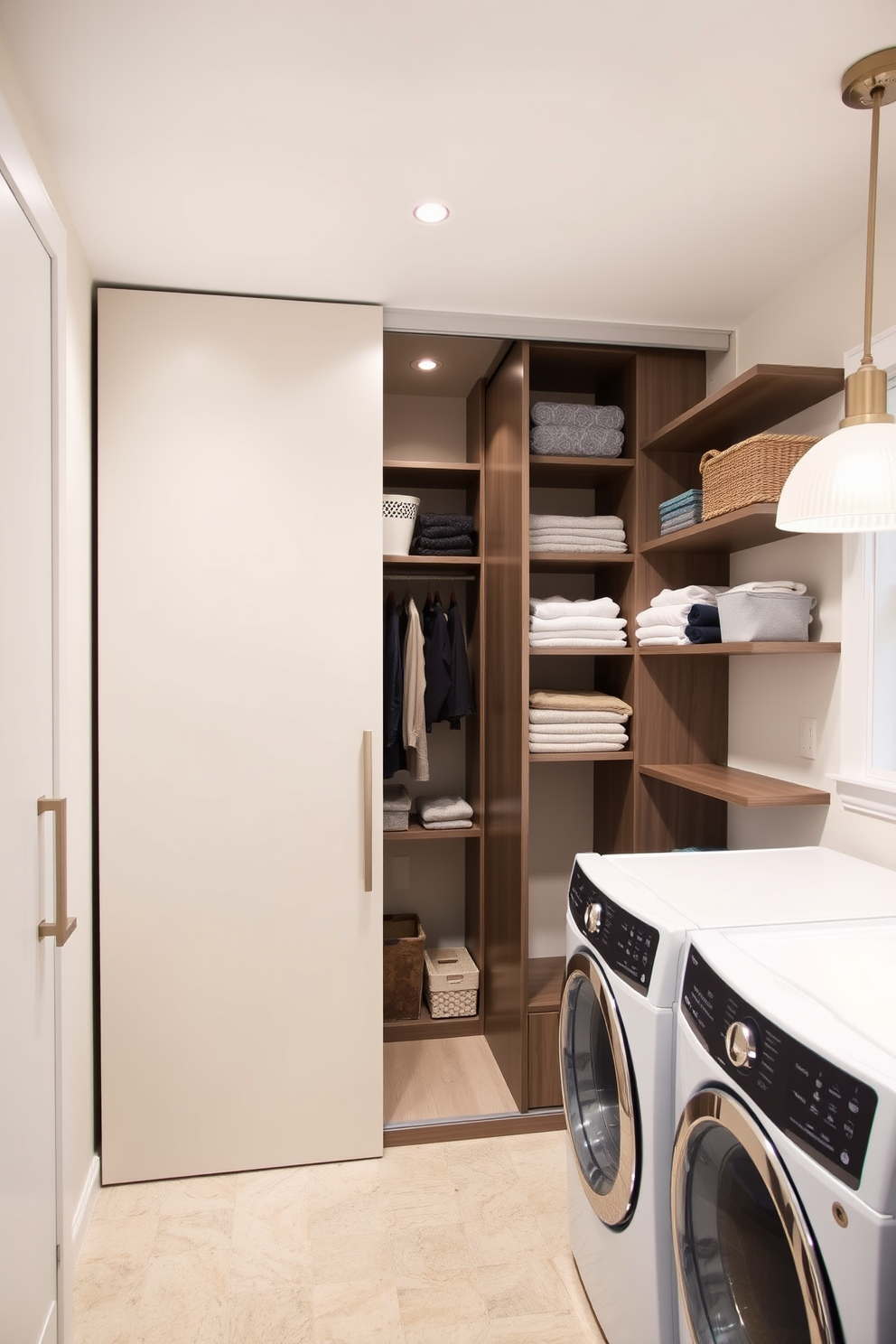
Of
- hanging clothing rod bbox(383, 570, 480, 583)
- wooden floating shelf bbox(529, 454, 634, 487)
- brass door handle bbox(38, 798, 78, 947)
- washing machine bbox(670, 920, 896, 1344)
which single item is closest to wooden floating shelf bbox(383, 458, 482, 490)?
wooden floating shelf bbox(529, 454, 634, 487)

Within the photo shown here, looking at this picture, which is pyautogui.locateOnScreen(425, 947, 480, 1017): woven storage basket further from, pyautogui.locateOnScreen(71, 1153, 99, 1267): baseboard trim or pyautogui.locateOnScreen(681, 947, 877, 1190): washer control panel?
pyautogui.locateOnScreen(681, 947, 877, 1190): washer control panel

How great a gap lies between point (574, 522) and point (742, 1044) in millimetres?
1859

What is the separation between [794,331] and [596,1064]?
1.96 meters

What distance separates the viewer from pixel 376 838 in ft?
7.93

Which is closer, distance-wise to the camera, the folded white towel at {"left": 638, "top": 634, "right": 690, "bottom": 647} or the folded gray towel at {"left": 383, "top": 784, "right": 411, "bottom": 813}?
the folded white towel at {"left": 638, "top": 634, "right": 690, "bottom": 647}

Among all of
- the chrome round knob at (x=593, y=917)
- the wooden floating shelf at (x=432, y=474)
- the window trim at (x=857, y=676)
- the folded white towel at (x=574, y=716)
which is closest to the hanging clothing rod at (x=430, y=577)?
the wooden floating shelf at (x=432, y=474)

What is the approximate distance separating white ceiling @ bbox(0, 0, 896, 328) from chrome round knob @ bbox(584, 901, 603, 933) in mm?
1544

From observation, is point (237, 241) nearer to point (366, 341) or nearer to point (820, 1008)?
point (366, 341)

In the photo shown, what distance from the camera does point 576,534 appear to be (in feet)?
8.79

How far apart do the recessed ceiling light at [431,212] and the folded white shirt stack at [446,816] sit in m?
1.89

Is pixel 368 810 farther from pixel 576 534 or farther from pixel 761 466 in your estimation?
pixel 761 466

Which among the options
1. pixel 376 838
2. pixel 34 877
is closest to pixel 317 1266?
pixel 376 838

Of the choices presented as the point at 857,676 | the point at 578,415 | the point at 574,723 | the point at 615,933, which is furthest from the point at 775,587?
the point at 615,933

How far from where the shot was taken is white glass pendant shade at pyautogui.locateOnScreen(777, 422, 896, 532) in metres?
1.27
